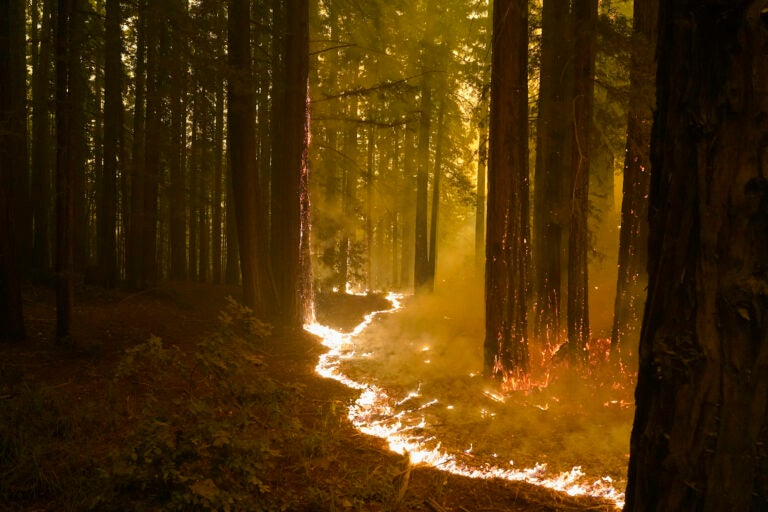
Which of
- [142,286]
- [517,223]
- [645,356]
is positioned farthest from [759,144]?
[142,286]

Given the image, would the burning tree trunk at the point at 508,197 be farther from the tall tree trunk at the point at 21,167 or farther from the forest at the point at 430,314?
the tall tree trunk at the point at 21,167

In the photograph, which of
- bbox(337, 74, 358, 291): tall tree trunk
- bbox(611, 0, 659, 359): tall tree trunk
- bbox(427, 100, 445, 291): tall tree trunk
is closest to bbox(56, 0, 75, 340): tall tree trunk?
bbox(611, 0, 659, 359): tall tree trunk

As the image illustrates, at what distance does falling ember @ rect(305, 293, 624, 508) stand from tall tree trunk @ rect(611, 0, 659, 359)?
178 cm

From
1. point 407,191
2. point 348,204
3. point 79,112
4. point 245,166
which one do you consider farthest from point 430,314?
point 79,112

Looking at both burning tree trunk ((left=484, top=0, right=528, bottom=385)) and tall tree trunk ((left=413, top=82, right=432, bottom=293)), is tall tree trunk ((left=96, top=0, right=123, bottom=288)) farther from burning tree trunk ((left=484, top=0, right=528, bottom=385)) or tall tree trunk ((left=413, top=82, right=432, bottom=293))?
tall tree trunk ((left=413, top=82, right=432, bottom=293))

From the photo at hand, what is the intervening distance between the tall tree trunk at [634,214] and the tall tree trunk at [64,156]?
A: 7931 mm

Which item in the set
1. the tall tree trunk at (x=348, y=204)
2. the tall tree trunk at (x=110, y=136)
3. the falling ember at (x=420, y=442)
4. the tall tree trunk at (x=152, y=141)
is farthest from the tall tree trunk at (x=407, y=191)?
the falling ember at (x=420, y=442)

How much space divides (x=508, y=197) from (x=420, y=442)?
3943mm

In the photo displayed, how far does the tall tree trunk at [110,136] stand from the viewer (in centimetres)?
1126

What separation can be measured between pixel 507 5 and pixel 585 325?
5.12m

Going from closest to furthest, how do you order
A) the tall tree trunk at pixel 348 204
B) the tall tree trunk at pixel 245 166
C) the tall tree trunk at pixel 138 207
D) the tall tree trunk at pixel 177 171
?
1. the tall tree trunk at pixel 245 166
2. the tall tree trunk at pixel 177 171
3. the tall tree trunk at pixel 138 207
4. the tall tree trunk at pixel 348 204

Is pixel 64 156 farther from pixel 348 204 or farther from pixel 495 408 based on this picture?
pixel 348 204

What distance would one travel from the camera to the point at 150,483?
3.58 meters

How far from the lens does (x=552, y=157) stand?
31.2 feet
